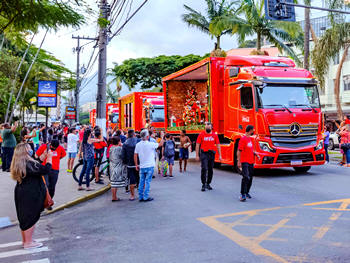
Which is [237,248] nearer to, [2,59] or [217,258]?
[217,258]

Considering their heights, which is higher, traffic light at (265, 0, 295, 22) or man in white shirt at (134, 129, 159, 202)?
traffic light at (265, 0, 295, 22)

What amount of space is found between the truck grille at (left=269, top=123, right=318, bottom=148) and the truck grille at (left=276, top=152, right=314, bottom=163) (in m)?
0.27

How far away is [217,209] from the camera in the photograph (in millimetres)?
7902

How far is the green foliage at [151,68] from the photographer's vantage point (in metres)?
38.9

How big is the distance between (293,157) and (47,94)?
9.11 metres

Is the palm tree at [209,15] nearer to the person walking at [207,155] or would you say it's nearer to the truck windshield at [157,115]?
the truck windshield at [157,115]

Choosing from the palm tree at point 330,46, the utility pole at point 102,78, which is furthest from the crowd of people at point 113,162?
the palm tree at point 330,46

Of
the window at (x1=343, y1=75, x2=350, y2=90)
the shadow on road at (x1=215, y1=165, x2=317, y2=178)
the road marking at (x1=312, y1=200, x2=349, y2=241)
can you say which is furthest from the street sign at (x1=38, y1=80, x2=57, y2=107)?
the window at (x1=343, y1=75, x2=350, y2=90)

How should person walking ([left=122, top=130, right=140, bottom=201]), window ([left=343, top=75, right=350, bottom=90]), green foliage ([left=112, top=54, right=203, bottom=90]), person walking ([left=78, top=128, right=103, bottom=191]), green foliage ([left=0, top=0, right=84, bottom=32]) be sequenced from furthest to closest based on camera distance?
green foliage ([left=112, top=54, right=203, bottom=90]), window ([left=343, top=75, right=350, bottom=90]), person walking ([left=78, top=128, right=103, bottom=191]), person walking ([left=122, top=130, right=140, bottom=201]), green foliage ([left=0, top=0, right=84, bottom=32])

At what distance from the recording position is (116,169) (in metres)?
9.37

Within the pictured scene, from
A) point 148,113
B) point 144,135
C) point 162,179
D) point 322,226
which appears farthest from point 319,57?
point 322,226

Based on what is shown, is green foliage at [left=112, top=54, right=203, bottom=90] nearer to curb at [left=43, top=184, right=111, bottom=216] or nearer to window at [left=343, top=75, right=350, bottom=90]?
window at [left=343, top=75, right=350, bottom=90]

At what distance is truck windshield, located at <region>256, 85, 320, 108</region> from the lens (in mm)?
11992

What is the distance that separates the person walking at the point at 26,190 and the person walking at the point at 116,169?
11.1ft
